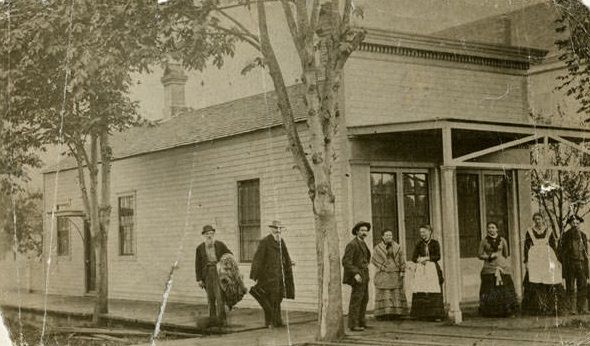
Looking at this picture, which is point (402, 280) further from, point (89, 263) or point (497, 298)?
point (89, 263)

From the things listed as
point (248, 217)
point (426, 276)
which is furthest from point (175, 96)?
point (426, 276)

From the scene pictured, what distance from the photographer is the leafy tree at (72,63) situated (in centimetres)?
892

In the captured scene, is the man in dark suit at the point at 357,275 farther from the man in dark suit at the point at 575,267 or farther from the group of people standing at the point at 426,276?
the man in dark suit at the point at 575,267

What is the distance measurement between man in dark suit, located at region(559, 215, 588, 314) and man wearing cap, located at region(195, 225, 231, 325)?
234 inches

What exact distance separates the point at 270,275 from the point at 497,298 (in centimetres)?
392

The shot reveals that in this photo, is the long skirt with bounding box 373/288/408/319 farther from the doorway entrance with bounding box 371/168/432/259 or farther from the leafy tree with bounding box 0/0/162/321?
the leafy tree with bounding box 0/0/162/321

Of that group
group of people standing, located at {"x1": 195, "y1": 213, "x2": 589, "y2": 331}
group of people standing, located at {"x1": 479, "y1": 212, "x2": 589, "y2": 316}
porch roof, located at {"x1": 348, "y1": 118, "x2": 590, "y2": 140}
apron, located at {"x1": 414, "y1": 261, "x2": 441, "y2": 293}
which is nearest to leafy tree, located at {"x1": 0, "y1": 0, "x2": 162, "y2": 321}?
group of people standing, located at {"x1": 195, "y1": 213, "x2": 589, "y2": 331}

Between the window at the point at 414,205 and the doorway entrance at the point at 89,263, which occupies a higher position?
the window at the point at 414,205

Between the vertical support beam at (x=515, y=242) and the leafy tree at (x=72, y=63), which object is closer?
the leafy tree at (x=72, y=63)

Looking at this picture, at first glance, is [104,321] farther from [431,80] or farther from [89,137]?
[431,80]

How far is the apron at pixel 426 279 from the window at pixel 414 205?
5.77 feet

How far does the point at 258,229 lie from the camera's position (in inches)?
594

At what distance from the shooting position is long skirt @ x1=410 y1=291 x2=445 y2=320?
12.7 meters

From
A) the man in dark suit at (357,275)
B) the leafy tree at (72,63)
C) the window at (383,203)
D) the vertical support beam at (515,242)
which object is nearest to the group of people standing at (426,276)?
the man in dark suit at (357,275)
